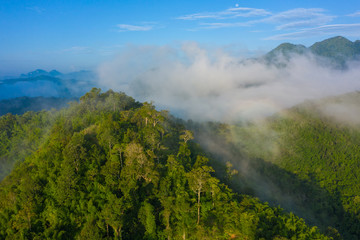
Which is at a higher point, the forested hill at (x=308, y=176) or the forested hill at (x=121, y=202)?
the forested hill at (x=121, y=202)

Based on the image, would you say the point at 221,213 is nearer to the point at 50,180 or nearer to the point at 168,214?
the point at 168,214

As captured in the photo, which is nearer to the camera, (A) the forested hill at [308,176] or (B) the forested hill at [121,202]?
(B) the forested hill at [121,202]

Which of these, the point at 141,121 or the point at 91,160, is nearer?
the point at 91,160

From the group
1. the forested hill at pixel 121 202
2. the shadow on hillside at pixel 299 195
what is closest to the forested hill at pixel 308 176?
the shadow on hillside at pixel 299 195

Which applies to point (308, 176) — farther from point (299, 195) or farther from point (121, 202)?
point (121, 202)

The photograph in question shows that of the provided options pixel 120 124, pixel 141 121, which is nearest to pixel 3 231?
pixel 120 124

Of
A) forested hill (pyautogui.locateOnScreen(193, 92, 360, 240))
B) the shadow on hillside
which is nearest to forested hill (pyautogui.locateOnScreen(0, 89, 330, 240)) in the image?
forested hill (pyautogui.locateOnScreen(193, 92, 360, 240))

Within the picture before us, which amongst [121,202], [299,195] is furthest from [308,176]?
[121,202]

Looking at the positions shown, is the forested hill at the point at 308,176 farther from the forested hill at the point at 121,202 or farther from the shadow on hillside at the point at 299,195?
the forested hill at the point at 121,202

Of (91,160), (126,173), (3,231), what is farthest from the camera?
(91,160)

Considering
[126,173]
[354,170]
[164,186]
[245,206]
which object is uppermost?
[126,173]

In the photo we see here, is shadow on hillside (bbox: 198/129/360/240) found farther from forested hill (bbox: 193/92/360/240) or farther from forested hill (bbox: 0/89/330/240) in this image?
forested hill (bbox: 0/89/330/240)
